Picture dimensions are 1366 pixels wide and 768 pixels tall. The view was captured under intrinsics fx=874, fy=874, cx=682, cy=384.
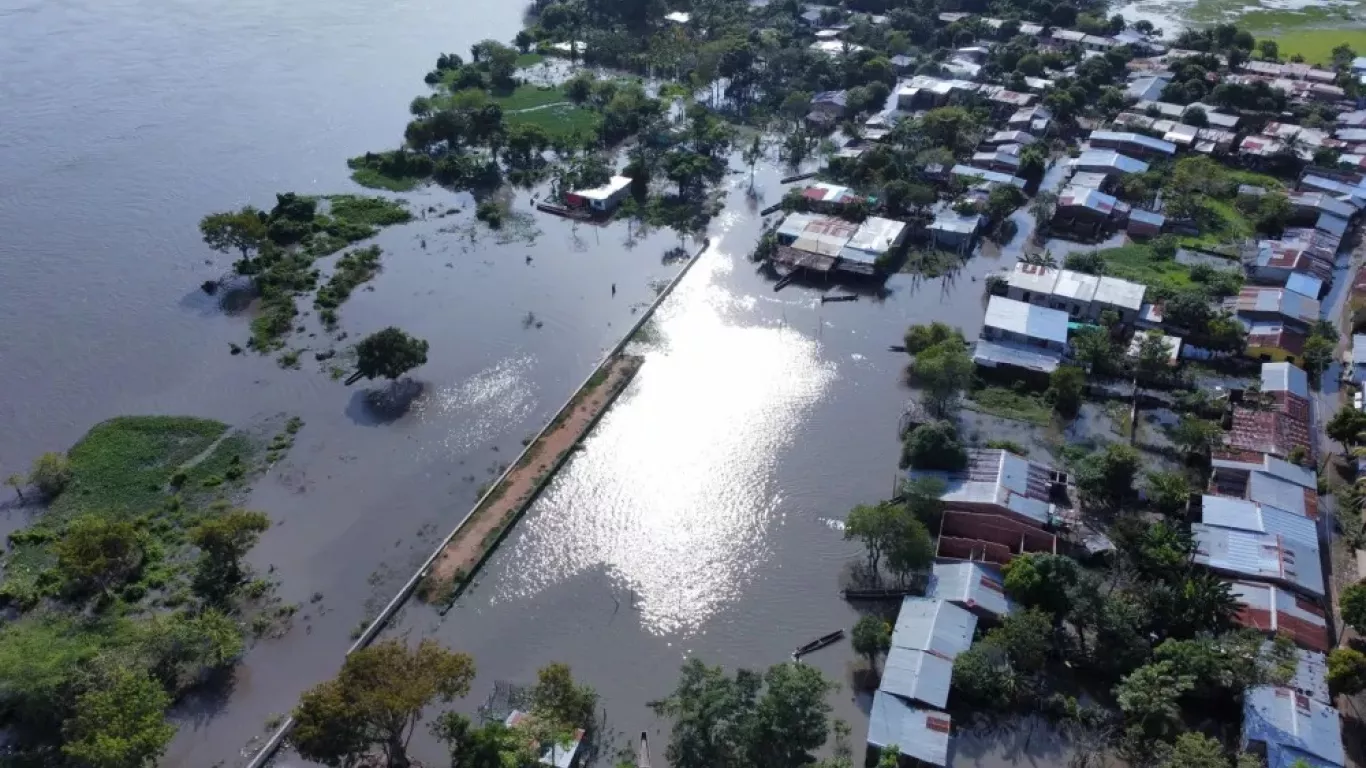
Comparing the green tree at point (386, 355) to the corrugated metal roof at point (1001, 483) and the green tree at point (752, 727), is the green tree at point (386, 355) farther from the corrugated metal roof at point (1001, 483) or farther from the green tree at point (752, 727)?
the corrugated metal roof at point (1001, 483)

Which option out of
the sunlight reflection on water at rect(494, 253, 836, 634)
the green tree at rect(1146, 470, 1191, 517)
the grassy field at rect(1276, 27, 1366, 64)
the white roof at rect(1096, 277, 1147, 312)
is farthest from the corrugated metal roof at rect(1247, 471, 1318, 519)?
the grassy field at rect(1276, 27, 1366, 64)

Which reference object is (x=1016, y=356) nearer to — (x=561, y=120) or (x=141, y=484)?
(x=141, y=484)

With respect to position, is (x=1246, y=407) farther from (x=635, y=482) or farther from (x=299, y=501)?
(x=299, y=501)

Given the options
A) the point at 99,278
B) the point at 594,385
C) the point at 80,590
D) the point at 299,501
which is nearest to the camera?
the point at 80,590

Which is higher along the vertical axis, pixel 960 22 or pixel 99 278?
pixel 960 22

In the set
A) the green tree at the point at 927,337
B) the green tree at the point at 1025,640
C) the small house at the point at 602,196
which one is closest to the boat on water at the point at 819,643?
the green tree at the point at 1025,640

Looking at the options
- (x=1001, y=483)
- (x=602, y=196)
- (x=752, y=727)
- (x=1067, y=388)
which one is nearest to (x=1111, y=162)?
(x=1067, y=388)

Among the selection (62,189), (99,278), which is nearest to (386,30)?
(62,189)
